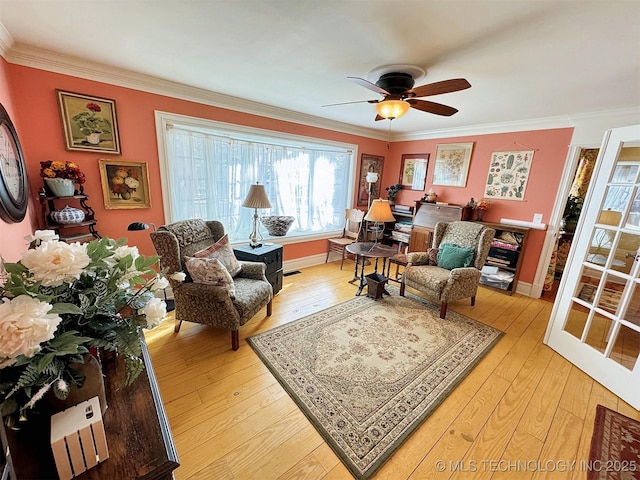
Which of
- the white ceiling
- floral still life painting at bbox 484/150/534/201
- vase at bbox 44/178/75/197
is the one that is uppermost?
the white ceiling

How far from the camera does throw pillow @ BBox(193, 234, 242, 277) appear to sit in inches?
90.5

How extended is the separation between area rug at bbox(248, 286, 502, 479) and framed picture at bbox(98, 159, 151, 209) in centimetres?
183

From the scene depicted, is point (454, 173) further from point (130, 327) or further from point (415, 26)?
point (130, 327)

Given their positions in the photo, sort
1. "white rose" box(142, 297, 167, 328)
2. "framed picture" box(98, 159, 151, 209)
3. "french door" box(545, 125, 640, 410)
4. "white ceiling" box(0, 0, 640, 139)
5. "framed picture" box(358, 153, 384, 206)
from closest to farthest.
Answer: "white rose" box(142, 297, 167, 328) → "white ceiling" box(0, 0, 640, 139) → "french door" box(545, 125, 640, 410) → "framed picture" box(98, 159, 151, 209) → "framed picture" box(358, 153, 384, 206)

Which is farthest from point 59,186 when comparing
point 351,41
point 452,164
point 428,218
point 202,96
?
point 452,164

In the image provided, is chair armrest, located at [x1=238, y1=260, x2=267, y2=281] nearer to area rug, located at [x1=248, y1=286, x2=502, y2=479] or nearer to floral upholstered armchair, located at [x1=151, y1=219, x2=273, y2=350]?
floral upholstered armchair, located at [x1=151, y1=219, x2=273, y2=350]

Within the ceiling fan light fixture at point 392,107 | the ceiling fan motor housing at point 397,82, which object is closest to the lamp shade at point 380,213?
the ceiling fan light fixture at point 392,107

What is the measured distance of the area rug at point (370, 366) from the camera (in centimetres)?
152

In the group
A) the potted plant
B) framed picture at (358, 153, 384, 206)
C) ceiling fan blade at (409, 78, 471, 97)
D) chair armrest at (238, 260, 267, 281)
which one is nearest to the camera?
ceiling fan blade at (409, 78, 471, 97)

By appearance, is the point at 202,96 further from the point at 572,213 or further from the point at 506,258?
the point at 572,213

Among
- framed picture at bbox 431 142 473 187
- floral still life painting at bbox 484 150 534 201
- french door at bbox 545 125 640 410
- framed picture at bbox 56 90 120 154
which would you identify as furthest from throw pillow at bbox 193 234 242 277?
floral still life painting at bbox 484 150 534 201

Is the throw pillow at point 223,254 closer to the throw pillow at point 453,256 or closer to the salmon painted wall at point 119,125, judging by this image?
the salmon painted wall at point 119,125

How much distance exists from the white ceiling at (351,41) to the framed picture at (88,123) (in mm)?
305

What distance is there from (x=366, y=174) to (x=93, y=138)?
372 centimetres
